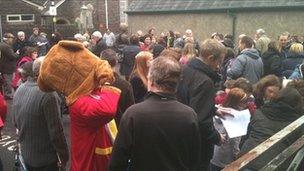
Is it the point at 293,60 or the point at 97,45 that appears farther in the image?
the point at 97,45

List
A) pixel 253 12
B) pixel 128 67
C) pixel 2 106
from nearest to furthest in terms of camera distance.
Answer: pixel 2 106
pixel 128 67
pixel 253 12

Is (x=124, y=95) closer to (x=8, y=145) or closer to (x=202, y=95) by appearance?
(x=202, y=95)

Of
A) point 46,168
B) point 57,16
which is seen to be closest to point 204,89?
point 46,168

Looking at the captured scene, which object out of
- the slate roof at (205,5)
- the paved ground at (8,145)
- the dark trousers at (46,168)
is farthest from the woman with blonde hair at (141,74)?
the slate roof at (205,5)

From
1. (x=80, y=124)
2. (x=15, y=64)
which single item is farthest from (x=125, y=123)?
(x=15, y=64)

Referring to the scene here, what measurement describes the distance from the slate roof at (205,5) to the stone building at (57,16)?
6.03 metres

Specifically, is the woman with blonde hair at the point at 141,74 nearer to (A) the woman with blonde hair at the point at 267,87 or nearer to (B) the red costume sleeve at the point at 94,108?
(A) the woman with blonde hair at the point at 267,87

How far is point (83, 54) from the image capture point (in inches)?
153

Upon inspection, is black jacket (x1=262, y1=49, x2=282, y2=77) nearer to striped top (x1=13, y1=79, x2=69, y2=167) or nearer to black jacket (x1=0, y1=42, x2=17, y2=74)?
striped top (x1=13, y1=79, x2=69, y2=167)

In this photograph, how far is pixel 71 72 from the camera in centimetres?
377

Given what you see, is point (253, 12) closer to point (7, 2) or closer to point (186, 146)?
point (7, 2)

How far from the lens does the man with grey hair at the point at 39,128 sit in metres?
4.52

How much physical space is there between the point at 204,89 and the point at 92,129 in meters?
1.08

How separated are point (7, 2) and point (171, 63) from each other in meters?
31.6
